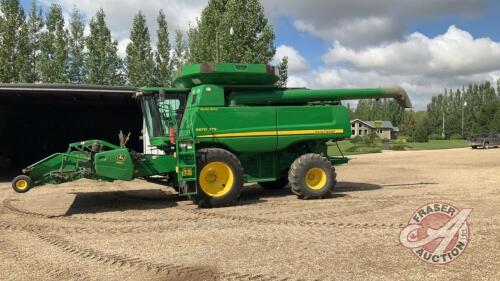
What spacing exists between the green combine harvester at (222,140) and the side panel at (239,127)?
22mm

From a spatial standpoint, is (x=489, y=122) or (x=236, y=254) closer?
(x=236, y=254)

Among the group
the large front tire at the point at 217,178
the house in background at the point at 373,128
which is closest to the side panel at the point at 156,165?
the large front tire at the point at 217,178

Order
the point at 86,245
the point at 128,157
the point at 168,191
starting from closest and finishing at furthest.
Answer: the point at 86,245
the point at 128,157
the point at 168,191

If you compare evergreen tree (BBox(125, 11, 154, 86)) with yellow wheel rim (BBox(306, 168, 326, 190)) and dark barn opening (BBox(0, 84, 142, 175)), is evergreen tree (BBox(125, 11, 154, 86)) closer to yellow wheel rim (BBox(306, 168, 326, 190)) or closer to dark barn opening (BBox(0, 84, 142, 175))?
dark barn opening (BBox(0, 84, 142, 175))

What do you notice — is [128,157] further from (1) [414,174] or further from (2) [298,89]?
(1) [414,174]

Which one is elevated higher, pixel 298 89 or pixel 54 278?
pixel 298 89

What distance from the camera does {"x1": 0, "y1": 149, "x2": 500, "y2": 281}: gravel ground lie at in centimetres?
552

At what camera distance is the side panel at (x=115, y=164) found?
32.0 feet

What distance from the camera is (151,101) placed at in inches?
424

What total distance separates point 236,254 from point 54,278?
2.18 meters

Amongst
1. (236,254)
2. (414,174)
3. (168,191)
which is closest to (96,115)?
(168,191)
